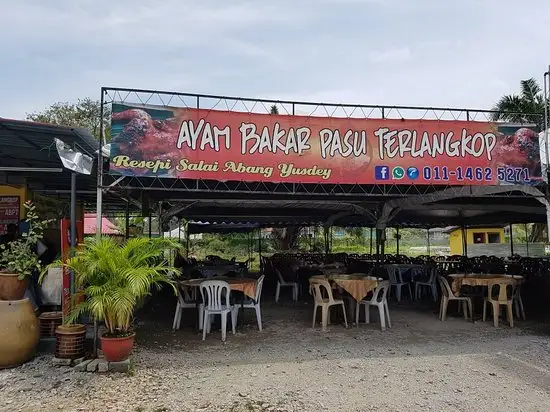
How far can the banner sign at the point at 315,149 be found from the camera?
6.19 m

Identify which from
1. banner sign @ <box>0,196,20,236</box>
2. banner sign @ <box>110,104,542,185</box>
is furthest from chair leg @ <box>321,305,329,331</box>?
banner sign @ <box>0,196,20,236</box>

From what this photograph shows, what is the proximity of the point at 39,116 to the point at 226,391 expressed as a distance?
73.3 feet

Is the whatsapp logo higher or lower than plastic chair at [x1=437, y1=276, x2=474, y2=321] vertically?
higher

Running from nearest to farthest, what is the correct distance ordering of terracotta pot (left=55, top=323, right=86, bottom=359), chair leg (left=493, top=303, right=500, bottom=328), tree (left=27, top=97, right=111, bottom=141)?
1. terracotta pot (left=55, top=323, right=86, bottom=359)
2. chair leg (left=493, top=303, right=500, bottom=328)
3. tree (left=27, top=97, right=111, bottom=141)

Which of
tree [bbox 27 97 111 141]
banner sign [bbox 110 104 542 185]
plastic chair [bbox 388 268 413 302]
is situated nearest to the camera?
banner sign [bbox 110 104 542 185]

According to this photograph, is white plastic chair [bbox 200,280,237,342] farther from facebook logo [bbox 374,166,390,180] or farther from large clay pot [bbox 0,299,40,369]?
facebook logo [bbox 374,166,390,180]

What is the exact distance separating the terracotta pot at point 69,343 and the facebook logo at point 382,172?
185 inches

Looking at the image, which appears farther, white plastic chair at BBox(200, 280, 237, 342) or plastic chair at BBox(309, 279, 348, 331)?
plastic chair at BBox(309, 279, 348, 331)

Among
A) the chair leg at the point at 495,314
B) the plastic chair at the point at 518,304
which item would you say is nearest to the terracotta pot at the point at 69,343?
the chair leg at the point at 495,314

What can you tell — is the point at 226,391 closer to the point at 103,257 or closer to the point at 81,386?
the point at 81,386

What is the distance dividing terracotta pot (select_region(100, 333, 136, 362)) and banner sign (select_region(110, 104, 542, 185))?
7.38 feet

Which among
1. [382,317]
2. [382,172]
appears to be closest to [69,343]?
[382,317]

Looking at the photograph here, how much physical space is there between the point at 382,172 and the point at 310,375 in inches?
137

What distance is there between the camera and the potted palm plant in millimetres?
4934
